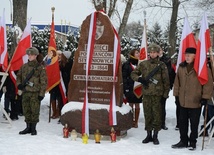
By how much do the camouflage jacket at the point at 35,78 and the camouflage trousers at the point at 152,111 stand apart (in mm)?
2162

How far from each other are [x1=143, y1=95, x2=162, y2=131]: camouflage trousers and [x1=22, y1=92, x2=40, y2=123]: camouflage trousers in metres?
2.30

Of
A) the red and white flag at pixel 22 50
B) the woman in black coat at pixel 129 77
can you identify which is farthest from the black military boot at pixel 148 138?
the red and white flag at pixel 22 50

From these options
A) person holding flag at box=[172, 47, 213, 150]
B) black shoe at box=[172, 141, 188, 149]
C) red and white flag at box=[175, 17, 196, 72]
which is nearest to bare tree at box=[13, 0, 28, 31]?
red and white flag at box=[175, 17, 196, 72]

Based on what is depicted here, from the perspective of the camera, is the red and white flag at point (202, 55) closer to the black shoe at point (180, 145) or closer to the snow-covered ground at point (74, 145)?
the black shoe at point (180, 145)

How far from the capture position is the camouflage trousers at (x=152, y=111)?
681 cm

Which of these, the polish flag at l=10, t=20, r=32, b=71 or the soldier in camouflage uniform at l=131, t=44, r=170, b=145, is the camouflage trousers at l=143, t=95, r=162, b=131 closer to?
A: the soldier in camouflage uniform at l=131, t=44, r=170, b=145

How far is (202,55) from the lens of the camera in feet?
21.2

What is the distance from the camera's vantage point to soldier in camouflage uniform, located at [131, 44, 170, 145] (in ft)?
22.3

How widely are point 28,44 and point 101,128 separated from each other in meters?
2.74

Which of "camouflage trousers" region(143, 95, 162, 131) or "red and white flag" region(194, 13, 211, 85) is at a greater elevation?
"red and white flag" region(194, 13, 211, 85)

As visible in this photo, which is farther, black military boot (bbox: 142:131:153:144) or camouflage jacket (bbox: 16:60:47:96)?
camouflage jacket (bbox: 16:60:47:96)

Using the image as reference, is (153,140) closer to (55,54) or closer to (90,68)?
(90,68)

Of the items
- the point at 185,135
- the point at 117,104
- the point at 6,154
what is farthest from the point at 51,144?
the point at 185,135

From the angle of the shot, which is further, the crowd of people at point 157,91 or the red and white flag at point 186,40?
the red and white flag at point 186,40
